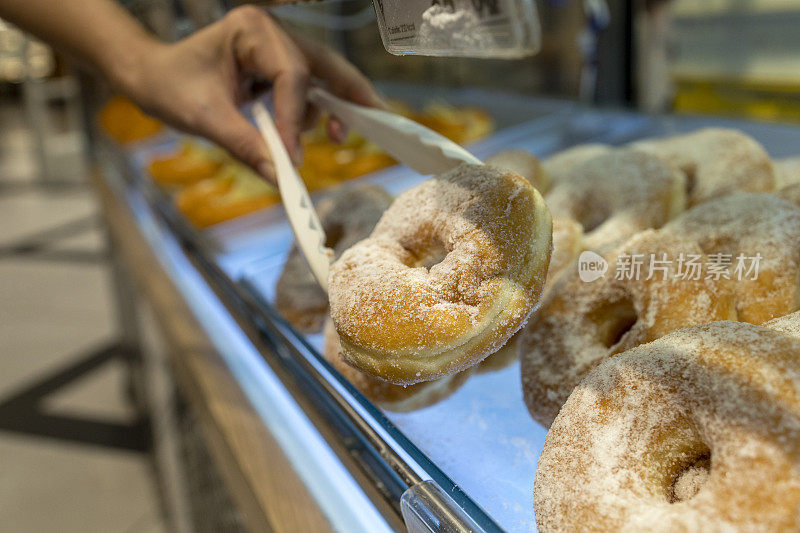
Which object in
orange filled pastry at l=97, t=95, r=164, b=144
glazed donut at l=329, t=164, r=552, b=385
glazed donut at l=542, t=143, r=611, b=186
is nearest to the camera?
glazed donut at l=329, t=164, r=552, b=385

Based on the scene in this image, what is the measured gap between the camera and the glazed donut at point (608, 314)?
50 centimetres

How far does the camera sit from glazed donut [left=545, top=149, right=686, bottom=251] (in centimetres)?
70

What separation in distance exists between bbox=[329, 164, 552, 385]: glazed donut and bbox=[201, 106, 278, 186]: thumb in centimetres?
39

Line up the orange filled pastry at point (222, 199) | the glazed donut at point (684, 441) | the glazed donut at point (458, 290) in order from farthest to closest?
1. the orange filled pastry at point (222, 199)
2. the glazed donut at point (458, 290)
3. the glazed donut at point (684, 441)

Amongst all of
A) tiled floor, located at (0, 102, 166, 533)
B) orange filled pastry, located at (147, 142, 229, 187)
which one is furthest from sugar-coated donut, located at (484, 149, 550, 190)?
tiled floor, located at (0, 102, 166, 533)

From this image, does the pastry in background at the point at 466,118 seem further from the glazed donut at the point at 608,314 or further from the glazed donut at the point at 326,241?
the glazed donut at the point at 608,314

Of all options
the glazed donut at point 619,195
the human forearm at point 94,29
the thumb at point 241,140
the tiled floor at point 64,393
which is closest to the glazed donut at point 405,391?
the glazed donut at point 619,195

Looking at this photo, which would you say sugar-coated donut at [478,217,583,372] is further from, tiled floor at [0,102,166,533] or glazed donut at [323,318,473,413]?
tiled floor at [0,102,166,533]

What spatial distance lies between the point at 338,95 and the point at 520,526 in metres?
0.70

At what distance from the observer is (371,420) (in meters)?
0.59

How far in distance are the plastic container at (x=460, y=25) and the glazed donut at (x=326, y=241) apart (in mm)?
273

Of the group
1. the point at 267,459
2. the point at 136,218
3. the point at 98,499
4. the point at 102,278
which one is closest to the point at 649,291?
the point at 267,459

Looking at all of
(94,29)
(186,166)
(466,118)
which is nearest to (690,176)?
(94,29)

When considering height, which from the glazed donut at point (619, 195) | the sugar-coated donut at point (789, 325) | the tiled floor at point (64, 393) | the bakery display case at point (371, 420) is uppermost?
the sugar-coated donut at point (789, 325)
